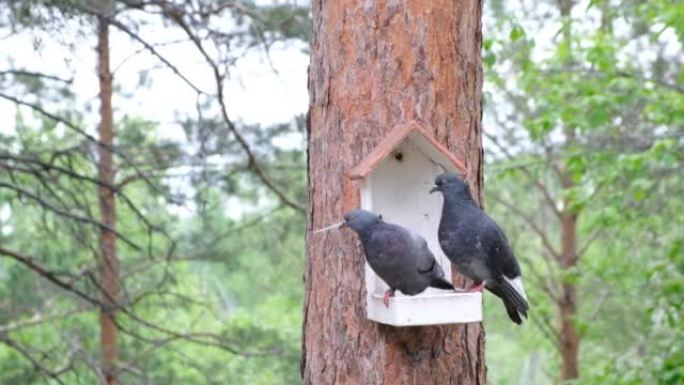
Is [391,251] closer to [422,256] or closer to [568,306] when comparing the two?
[422,256]

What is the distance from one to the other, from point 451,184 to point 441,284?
0.91ft

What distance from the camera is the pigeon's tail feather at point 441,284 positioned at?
2520 millimetres

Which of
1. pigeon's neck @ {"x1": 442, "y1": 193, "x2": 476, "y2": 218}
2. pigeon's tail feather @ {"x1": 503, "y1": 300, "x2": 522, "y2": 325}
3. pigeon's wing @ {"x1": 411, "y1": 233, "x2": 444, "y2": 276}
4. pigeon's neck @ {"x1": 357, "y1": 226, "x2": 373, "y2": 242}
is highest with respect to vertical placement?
pigeon's neck @ {"x1": 442, "y1": 193, "x2": 476, "y2": 218}

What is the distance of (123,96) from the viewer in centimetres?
796

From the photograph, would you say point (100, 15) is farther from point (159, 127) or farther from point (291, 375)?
point (291, 375)

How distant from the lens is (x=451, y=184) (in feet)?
8.09

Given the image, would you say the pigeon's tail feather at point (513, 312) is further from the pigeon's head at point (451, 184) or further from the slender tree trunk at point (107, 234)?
the slender tree trunk at point (107, 234)

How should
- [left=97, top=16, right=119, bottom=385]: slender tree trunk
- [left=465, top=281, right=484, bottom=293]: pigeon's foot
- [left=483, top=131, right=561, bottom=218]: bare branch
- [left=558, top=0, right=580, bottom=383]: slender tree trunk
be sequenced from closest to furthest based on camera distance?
[left=465, top=281, right=484, bottom=293]: pigeon's foot
[left=97, top=16, right=119, bottom=385]: slender tree trunk
[left=483, top=131, right=561, bottom=218]: bare branch
[left=558, top=0, right=580, bottom=383]: slender tree trunk

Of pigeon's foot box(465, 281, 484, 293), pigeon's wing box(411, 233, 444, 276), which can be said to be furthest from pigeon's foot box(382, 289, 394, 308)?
pigeon's foot box(465, 281, 484, 293)

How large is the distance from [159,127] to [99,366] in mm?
2439

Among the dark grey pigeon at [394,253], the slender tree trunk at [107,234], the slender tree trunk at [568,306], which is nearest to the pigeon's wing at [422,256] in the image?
the dark grey pigeon at [394,253]

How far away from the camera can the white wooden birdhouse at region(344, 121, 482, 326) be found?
246 centimetres

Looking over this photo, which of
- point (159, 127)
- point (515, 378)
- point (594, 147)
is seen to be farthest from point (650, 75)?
point (515, 378)

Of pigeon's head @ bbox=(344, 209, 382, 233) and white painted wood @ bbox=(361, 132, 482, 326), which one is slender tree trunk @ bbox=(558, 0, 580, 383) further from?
pigeon's head @ bbox=(344, 209, 382, 233)
